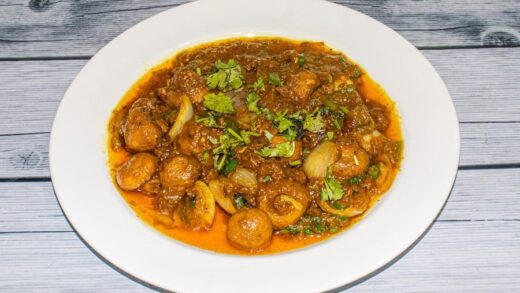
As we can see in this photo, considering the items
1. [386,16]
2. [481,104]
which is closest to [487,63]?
[481,104]

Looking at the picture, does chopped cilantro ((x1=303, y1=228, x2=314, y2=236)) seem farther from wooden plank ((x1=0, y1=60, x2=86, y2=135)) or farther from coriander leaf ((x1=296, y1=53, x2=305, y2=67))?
wooden plank ((x1=0, y1=60, x2=86, y2=135))

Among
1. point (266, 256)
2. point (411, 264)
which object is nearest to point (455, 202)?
point (411, 264)

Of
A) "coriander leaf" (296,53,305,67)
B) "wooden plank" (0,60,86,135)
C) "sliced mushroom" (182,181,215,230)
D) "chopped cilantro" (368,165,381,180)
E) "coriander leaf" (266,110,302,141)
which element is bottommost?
"wooden plank" (0,60,86,135)

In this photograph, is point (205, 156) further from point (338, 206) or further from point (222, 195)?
point (338, 206)

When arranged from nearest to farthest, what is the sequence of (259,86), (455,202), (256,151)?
(256,151) < (455,202) < (259,86)

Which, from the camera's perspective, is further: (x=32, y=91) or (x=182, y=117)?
(x=32, y=91)

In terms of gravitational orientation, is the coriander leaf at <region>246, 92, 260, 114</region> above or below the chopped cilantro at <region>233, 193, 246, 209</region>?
above

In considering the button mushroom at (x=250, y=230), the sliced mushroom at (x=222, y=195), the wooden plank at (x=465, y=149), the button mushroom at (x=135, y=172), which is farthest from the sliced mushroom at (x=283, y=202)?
Result: the wooden plank at (x=465, y=149)

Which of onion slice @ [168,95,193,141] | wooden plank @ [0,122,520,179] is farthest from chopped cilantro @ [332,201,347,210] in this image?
A: onion slice @ [168,95,193,141]
